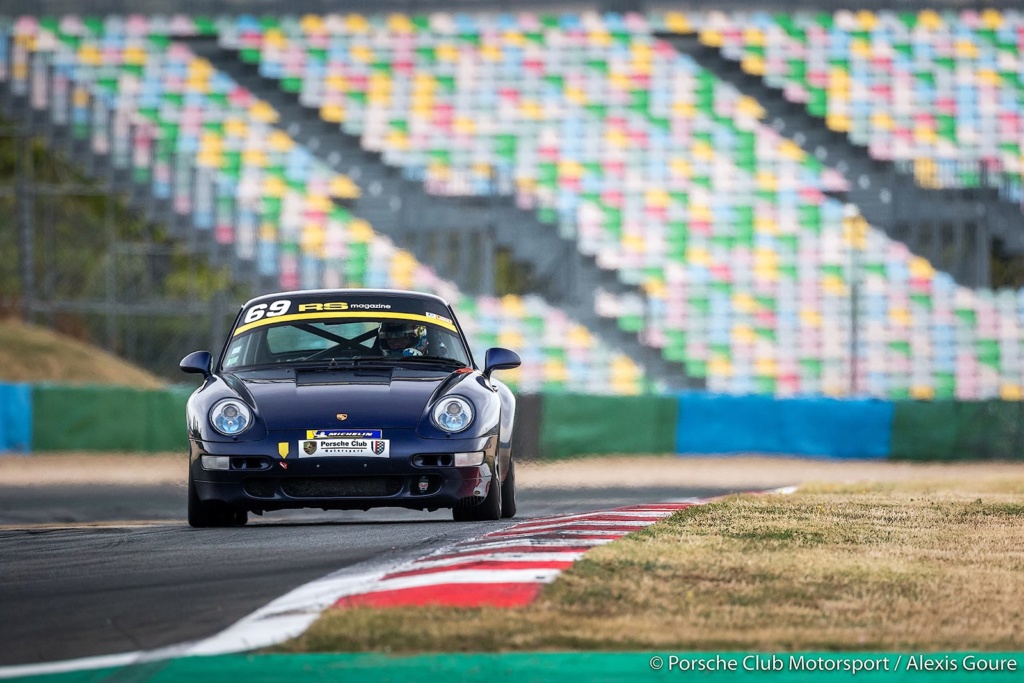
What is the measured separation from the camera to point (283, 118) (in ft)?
95.7

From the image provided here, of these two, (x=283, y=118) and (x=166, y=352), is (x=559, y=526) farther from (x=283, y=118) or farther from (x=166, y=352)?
(x=283, y=118)

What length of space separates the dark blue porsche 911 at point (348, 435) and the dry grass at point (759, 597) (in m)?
1.01

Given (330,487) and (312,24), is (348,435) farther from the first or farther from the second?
(312,24)

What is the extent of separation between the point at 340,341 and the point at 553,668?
4.62 metres

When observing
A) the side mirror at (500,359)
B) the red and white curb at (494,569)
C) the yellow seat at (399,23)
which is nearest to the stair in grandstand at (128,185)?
the yellow seat at (399,23)

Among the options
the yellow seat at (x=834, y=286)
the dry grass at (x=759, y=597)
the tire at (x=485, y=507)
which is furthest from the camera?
the yellow seat at (x=834, y=286)

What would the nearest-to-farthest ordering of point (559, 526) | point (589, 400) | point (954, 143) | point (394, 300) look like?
point (559, 526)
point (394, 300)
point (589, 400)
point (954, 143)

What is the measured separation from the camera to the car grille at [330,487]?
8.02 metres

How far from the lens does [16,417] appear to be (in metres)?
19.7

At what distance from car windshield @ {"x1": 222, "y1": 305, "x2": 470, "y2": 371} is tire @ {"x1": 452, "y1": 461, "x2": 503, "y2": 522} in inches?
33.0

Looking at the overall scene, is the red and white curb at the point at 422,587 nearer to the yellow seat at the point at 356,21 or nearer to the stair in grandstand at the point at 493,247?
the stair in grandstand at the point at 493,247

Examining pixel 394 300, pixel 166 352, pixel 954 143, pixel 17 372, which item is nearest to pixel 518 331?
pixel 166 352

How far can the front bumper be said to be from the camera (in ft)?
26.2

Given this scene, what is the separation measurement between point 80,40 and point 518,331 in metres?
11.6
